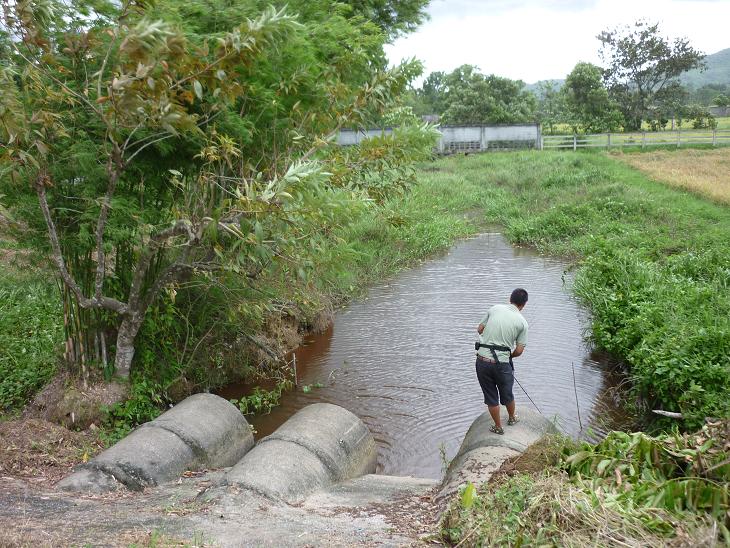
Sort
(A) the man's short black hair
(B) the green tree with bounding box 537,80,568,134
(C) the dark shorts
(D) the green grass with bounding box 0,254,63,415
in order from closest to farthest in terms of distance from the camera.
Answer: (C) the dark shorts < (A) the man's short black hair < (D) the green grass with bounding box 0,254,63,415 < (B) the green tree with bounding box 537,80,568,134

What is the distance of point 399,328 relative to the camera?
13.2 metres

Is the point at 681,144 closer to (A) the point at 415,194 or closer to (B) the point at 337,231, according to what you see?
(A) the point at 415,194

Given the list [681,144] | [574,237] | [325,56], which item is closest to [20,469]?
[325,56]

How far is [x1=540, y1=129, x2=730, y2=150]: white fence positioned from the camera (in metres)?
36.7

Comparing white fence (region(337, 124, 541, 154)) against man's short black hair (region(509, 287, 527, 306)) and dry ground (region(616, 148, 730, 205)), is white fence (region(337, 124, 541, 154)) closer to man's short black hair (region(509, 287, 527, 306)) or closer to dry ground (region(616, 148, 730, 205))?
dry ground (region(616, 148, 730, 205))

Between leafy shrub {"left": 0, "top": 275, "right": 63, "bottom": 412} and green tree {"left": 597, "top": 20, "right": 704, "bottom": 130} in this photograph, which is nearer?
leafy shrub {"left": 0, "top": 275, "right": 63, "bottom": 412}

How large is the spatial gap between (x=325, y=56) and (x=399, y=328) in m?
5.68

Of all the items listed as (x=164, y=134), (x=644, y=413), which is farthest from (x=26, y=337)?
(x=644, y=413)

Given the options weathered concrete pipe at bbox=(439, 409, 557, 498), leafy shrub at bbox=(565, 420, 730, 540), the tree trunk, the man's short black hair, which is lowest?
weathered concrete pipe at bbox=(439, 409, 557, 498)

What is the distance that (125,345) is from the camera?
8516mm

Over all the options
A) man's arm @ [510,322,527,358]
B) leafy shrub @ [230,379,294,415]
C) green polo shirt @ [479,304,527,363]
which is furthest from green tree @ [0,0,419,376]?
man's arm @ [510,322,527,358]

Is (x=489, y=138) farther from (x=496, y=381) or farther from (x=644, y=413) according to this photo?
(x=496, y=381)

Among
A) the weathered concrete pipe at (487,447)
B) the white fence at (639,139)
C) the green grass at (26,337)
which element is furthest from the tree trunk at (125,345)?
the white fence at (639,139)

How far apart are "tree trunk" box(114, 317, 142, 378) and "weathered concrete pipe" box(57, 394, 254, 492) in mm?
1134
